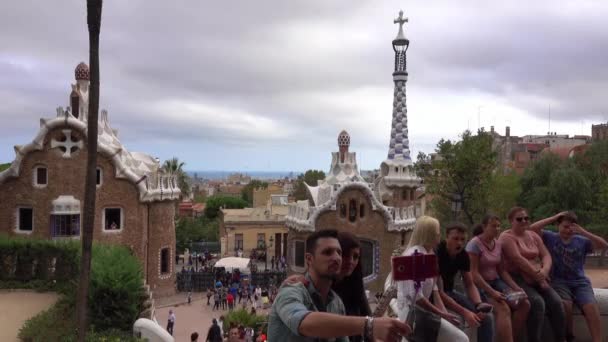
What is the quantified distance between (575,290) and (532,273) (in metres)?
0.70

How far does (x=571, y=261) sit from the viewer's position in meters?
5.67

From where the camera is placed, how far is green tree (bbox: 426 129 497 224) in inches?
955

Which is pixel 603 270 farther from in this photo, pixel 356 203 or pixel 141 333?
pixel 141 333

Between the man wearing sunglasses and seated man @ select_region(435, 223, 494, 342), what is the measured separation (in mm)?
660

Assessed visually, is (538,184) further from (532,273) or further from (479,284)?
(479,284)

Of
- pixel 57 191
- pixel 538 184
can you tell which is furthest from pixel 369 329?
pixel 538 184

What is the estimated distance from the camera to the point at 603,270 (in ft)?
87.7

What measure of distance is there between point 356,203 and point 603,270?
1362cm

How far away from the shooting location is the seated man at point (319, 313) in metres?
2.43

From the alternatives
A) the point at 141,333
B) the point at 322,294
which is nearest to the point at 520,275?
the point at 322,294

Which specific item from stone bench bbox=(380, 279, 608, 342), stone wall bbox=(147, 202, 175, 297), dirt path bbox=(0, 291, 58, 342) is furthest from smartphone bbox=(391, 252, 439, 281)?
stone wall bbox=(147, 202, 175, 297)

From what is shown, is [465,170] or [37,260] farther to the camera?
[465,170]

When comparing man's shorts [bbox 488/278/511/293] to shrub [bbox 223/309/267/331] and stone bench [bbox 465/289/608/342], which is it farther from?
shrub [bbox 223/309/267/331]

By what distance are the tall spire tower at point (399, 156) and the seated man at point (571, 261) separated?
19.9 metres
